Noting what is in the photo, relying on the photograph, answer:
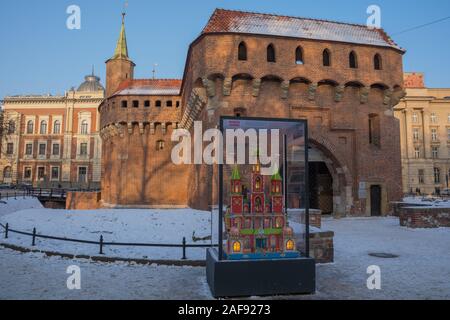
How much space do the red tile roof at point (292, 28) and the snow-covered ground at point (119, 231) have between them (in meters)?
10.4

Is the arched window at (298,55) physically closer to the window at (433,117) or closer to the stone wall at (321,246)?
the stone wall at (321,246)

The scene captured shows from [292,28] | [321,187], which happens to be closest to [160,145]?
[321,187]

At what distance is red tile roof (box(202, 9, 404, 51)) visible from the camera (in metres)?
19.0

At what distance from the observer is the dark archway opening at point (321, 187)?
22.5 meters

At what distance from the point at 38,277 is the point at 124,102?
2338cm

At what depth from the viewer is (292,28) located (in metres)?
20.1

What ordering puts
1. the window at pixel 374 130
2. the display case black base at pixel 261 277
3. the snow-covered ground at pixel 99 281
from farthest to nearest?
the window at pixel 374 130, the snow-covered ground at pixel 99 281, the display case black base at pixel 261 277

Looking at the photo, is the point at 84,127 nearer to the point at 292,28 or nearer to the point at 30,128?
the point at 30,128

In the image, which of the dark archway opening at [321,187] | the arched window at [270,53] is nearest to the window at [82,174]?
the dark archway opening at [321,187]

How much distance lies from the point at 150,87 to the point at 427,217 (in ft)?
74.7

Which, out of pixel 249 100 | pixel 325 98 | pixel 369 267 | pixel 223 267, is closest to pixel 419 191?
pixel 325 98

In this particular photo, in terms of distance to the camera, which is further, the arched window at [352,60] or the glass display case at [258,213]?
the arched window at [352,60]

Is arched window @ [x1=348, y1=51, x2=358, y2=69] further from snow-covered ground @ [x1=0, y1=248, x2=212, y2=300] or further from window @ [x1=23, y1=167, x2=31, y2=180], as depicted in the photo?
window @ [x1=23, y1=167, x2=31, y2=180]
